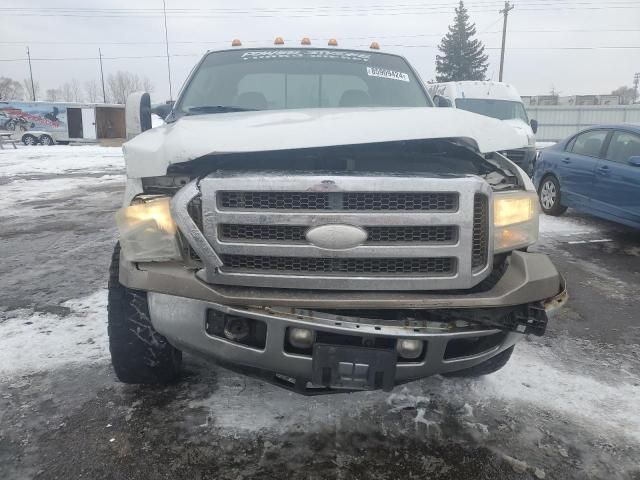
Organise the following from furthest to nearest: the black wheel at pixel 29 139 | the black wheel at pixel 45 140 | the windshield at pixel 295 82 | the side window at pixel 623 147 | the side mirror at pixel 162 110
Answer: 1. the black wheel at pixel 45 140
2. the black wheel at pixel 29 139
3. the side window at pixel 623 147
4. the side mirror at pixel 162 110
5. the windshield at pixel 295 82

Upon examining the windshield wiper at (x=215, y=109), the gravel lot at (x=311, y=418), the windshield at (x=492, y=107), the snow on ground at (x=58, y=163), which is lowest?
the snow on ground at (x=58, y=163)

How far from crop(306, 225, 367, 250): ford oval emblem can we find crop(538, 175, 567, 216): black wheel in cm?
703

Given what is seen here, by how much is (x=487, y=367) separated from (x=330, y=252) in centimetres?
141

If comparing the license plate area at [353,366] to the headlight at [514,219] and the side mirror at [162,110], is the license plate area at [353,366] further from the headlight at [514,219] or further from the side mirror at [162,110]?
the side mirror at [162,110]

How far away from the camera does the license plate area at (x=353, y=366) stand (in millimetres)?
2031

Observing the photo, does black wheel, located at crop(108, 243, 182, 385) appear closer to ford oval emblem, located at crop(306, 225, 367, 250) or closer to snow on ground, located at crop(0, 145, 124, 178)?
ford oval emblem, located at crop(306, 225, 367, 250)

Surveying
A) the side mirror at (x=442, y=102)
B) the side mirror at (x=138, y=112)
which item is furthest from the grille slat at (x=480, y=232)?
the side mirror at (x=138, y=112)

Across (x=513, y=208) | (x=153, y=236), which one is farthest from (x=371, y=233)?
(x=153, y=236)

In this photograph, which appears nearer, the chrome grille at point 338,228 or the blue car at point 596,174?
the chrome grille at point 338,228

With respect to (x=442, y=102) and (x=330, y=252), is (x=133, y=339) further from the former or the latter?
(x=442, y=102)

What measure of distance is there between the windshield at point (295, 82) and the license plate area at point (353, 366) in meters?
2.12

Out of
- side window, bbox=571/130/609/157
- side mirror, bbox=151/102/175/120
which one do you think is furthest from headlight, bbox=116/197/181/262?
side window, bbox=571/130/609/157

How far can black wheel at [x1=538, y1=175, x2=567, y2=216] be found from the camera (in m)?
8.11

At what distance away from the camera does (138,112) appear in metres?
3.82
